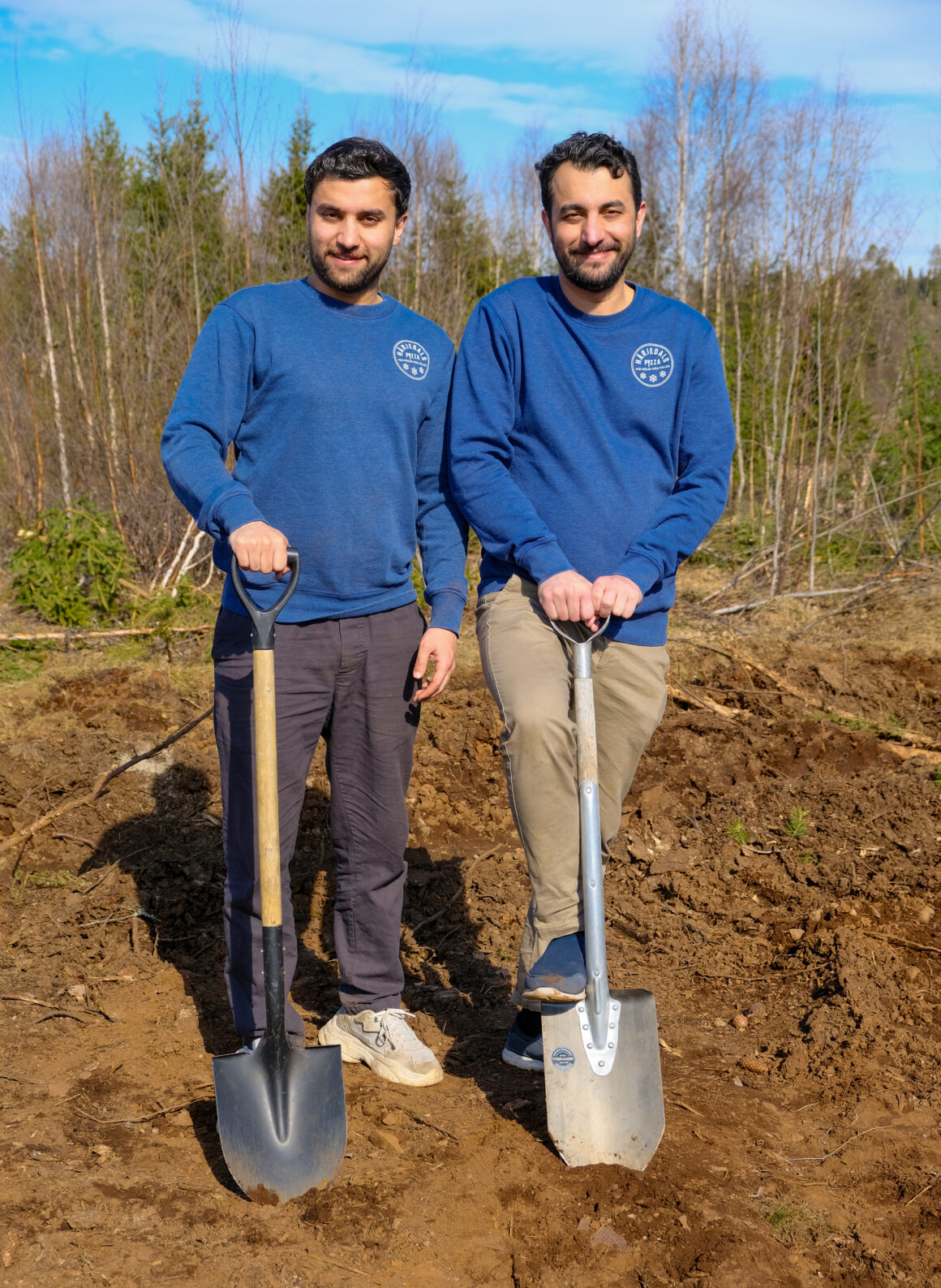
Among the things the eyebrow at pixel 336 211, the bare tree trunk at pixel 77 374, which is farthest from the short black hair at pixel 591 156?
the bare tree trunk at pixel 77 374

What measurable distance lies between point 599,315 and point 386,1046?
2.04 meters

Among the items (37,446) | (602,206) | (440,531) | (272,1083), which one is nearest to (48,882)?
(272,1083)

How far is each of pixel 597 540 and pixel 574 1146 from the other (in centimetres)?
145

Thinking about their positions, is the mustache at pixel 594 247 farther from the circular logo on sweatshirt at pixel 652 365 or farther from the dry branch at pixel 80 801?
the dry branch at pixel 80 801

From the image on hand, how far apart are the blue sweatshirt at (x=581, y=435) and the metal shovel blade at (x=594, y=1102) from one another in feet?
Answer: 3.35

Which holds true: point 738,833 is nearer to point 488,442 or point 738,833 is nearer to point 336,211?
point 488,442

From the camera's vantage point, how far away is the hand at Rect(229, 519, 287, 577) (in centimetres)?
242

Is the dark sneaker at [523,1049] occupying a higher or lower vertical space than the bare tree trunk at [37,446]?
lower

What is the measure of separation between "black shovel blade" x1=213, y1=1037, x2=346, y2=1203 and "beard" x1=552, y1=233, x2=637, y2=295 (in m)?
1.98

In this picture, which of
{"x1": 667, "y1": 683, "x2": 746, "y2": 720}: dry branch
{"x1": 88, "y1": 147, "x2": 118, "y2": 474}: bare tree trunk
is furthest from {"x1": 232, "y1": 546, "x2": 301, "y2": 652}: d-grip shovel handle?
{"x1": 88, "y1": 147, "x2": 118, "y2": 474}: bare tree trunk

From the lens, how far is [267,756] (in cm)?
249

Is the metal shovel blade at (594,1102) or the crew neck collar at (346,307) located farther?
the crew neck collar at (346,307)

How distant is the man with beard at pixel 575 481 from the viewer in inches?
105

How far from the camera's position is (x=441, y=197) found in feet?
42.3
